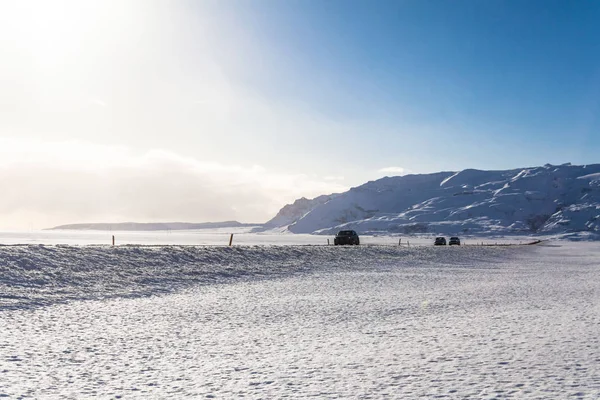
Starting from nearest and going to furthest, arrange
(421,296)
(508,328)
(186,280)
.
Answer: (508,328), (421,296), (186,280)

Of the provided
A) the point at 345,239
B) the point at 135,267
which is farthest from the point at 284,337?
the point at 345,239

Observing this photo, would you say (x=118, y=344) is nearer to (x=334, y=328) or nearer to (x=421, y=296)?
(x=334, y=328)

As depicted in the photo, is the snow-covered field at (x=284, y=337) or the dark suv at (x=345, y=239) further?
the dark suv at (x=345, y=239)

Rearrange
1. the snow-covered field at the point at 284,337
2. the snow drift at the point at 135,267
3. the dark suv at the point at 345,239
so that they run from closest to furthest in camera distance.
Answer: the snow-covered field at the point at 284,337 < the snow drift at the point at 135,267 < the dark suv at the point at 345,239

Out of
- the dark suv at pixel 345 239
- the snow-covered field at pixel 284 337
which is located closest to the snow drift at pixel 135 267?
the snow-covered field at pixel 284 337

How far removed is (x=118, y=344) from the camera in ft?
29.1

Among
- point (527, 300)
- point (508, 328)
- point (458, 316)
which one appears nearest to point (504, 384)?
point (508, 328)

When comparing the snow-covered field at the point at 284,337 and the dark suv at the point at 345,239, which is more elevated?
the dark suv at the point at 345,239

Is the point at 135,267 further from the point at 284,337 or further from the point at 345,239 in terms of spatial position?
the point at 345,239

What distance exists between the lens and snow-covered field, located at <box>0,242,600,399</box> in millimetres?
6496

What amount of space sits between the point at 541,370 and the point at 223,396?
450cm

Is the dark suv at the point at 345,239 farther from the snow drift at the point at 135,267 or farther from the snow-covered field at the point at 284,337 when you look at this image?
the snow-covered field at the point at 284,337

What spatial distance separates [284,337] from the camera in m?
9.62

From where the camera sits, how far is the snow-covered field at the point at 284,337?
6496 millimetres
